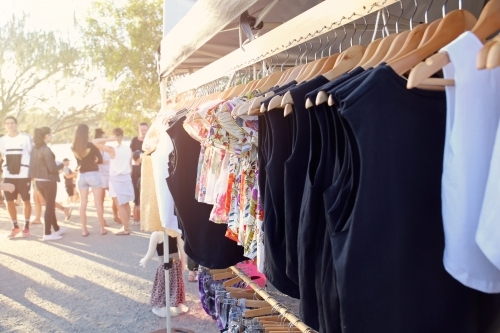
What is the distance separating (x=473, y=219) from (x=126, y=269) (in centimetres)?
558

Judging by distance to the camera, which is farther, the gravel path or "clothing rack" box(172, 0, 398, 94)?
the gravel path

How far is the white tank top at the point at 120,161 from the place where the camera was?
8.07 metres

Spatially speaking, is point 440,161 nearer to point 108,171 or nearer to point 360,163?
point 360,163

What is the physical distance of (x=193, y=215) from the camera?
259cm

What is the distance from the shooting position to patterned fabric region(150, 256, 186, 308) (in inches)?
170

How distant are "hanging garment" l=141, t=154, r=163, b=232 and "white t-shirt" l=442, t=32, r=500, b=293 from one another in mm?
2623

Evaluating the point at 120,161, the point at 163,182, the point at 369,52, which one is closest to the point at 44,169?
the point at 120,161

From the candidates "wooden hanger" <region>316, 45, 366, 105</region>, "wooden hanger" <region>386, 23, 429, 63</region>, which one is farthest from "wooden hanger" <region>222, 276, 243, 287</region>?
"wooden hanger" <region>386, 23, 429, 63</region>

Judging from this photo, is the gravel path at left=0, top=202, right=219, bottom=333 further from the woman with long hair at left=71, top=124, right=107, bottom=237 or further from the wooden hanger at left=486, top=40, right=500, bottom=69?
the wooden hanger at left=486, top=40, right=500, bottom=69

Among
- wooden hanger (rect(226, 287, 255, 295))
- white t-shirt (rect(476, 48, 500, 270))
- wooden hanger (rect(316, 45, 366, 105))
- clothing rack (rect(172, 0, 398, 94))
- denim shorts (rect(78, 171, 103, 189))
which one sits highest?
clothing rack (rect(172, 0, 398, 94))

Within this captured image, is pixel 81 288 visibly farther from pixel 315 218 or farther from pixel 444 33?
pixel 444 33

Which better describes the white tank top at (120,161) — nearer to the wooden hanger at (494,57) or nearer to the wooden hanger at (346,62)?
the wooden hanger at (346,62)

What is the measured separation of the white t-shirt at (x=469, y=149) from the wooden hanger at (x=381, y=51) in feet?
1.16

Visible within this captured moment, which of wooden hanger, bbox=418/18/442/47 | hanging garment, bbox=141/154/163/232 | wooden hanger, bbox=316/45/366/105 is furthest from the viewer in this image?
hanging garment, bbox=141/154/163/232
